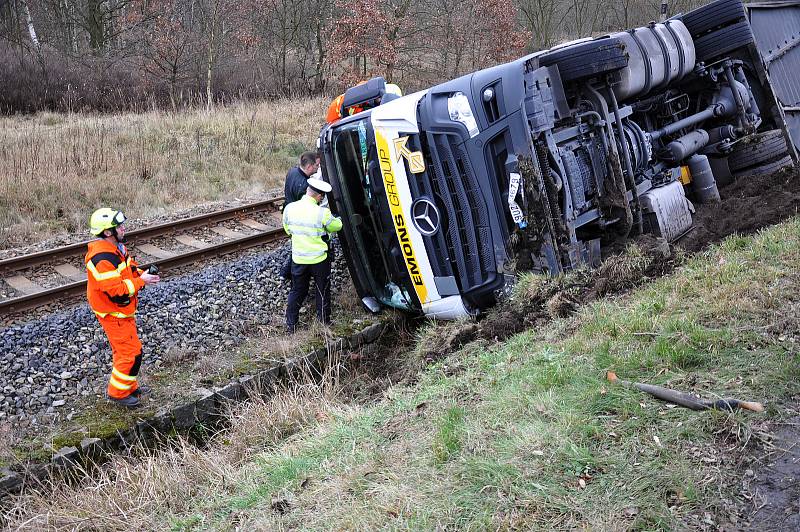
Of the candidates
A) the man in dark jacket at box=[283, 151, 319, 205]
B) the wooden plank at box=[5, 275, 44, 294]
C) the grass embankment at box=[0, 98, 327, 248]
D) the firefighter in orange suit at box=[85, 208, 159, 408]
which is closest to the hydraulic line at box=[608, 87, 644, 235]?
the man in dark jacket at box=[283, 151, 319, 205]

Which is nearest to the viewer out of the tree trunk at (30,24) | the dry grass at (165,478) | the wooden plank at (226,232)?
the dry grass at (165,478)

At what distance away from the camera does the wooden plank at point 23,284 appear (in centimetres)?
779

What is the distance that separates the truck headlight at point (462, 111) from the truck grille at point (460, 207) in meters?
0.13

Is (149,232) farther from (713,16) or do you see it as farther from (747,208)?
(713,16)

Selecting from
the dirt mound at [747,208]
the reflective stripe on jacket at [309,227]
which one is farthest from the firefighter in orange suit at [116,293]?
the dirt mound at [747,208]

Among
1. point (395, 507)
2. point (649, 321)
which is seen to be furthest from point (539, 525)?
point (649, 321)

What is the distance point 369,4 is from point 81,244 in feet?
39.8

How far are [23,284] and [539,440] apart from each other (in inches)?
258

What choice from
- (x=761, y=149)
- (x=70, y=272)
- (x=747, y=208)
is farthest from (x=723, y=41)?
(x=70, y=272)

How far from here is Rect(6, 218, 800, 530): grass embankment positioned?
2.96m

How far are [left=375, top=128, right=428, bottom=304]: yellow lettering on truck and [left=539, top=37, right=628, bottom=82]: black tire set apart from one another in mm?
1431

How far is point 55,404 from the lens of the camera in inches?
222

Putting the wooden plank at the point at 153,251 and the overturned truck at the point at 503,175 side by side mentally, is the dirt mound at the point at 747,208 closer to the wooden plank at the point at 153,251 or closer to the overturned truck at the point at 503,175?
the overturned truck at the point at 503,175

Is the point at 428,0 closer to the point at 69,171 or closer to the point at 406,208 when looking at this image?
the point at 69,171
